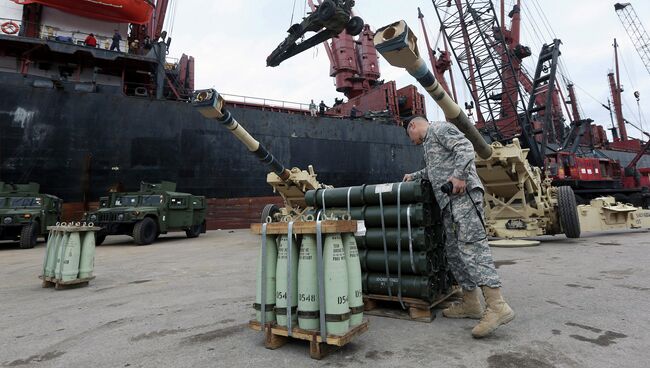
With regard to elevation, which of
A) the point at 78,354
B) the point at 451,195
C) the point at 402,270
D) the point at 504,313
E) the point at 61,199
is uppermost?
the point at 61,199

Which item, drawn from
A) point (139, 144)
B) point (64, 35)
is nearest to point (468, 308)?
point (139, 144)

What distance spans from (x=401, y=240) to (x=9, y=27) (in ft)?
68.3

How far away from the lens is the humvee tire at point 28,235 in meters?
10.6

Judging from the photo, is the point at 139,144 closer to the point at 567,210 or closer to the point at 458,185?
the point at 458,185

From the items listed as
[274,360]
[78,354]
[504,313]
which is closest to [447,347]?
[504,313]

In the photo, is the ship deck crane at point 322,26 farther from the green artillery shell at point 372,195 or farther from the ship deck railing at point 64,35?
the green artillery shell at point 372,195

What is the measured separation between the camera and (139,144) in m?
14.8

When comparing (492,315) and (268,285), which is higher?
(268,285)

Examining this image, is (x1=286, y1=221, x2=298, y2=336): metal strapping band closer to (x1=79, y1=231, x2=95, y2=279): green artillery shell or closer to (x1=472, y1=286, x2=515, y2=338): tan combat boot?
(x1=472, y1=286, x2=515, y2=338): tan combat boot

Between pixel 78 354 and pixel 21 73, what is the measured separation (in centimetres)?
1718

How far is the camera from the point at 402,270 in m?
3.46

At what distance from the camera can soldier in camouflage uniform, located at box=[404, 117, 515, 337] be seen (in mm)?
3039

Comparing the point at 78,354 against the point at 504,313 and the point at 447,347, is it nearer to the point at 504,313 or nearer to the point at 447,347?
the point at 447,347

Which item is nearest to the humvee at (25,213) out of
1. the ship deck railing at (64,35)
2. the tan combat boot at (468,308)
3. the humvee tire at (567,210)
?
the ship deck railing at (64,35)
